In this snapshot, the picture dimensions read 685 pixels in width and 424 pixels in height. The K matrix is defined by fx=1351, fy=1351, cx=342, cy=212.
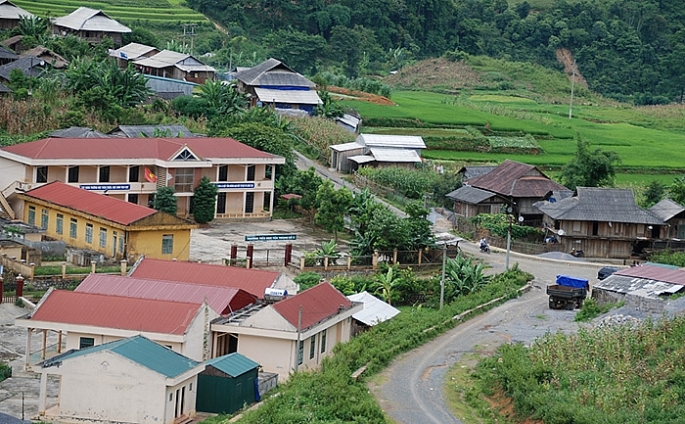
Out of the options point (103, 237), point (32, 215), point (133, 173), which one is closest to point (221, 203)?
point (133, 173)

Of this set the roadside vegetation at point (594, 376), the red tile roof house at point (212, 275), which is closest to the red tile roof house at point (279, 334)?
the red tile roof house at point (212, 275)

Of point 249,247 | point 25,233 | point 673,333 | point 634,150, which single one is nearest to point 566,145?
point 634,150

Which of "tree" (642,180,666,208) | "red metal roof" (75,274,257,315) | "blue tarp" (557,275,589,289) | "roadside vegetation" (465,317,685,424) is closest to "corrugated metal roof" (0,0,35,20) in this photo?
"tree" (642,180,666,208)

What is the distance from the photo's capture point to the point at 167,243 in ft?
158

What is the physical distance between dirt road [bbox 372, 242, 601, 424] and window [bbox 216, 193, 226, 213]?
41.7 ft

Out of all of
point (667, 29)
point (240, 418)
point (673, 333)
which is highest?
point (667, 29)

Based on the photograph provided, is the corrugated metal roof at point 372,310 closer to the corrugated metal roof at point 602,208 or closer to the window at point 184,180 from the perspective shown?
the corrugated metal roof at point 602,208

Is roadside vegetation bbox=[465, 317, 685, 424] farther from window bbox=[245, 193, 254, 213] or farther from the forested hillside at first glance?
the forested hillside

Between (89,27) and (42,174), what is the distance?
3690 centimetres

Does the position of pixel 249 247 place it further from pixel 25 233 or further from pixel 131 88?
pixel 131 88

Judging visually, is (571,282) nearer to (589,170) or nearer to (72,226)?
(72,226)

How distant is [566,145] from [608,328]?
4438 cm

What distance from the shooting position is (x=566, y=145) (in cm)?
7894

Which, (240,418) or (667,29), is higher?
(667,29)
